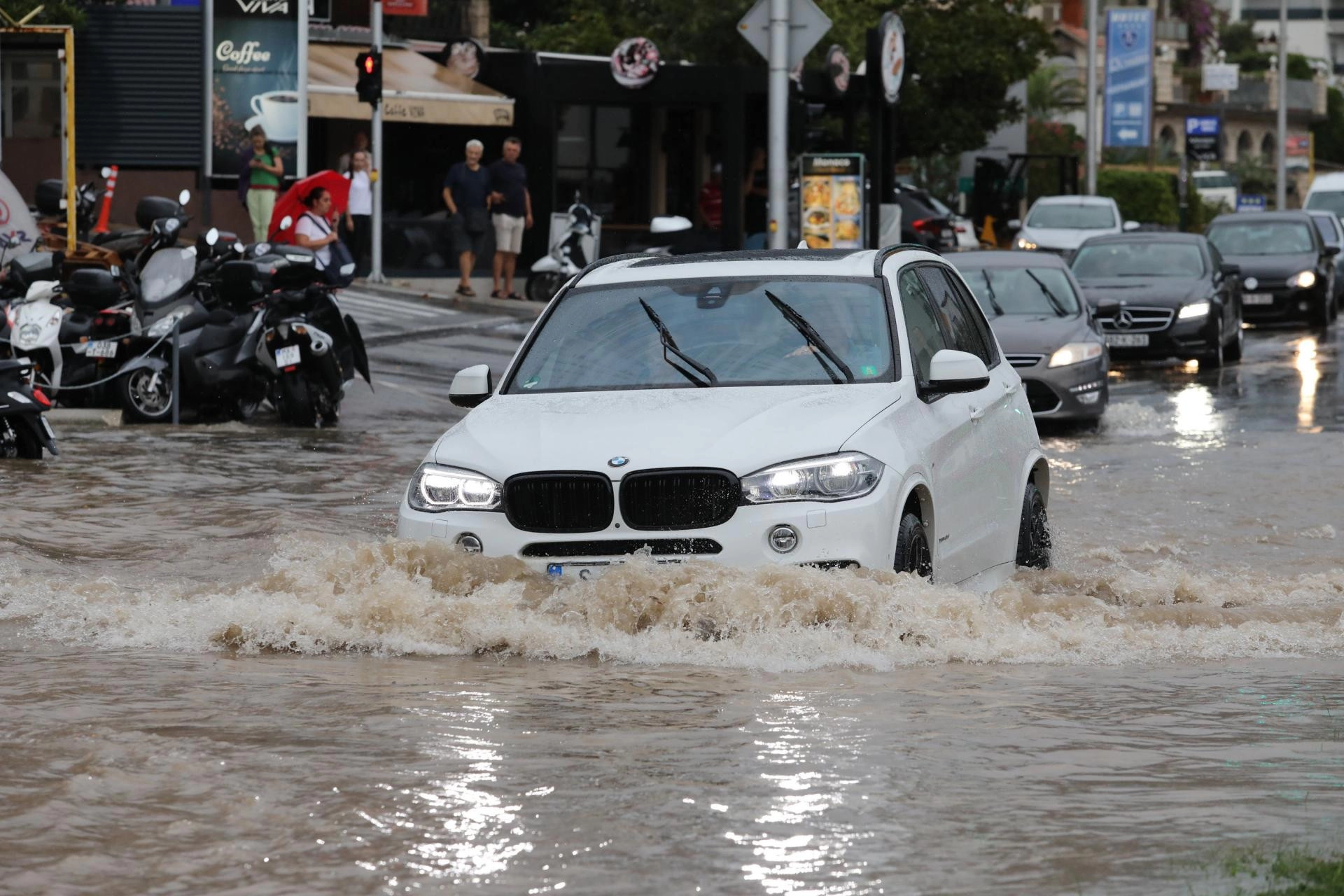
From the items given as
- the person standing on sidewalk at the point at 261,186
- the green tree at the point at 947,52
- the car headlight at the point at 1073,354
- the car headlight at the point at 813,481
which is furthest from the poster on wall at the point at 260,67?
the car headlight at the point at 813,481

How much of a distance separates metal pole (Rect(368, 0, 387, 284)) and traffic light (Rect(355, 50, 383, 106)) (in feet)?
0.59

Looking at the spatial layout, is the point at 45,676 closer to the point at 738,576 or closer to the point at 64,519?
the point at 738,576

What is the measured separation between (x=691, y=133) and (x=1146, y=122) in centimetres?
3290

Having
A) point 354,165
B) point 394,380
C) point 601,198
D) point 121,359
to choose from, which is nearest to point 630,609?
point 121,359

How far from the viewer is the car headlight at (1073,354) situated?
60.0 feet

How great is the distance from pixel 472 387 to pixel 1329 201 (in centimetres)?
4109

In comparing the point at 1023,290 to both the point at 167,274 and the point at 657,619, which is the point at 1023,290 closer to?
the point at 167,274

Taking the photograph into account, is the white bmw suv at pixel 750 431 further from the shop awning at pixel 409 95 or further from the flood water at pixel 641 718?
the shop awning at pixel 409 95

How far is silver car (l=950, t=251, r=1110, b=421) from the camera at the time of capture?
18.2 m

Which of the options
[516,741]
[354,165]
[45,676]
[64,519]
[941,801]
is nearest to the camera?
[941,801]

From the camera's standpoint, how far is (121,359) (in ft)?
56.7

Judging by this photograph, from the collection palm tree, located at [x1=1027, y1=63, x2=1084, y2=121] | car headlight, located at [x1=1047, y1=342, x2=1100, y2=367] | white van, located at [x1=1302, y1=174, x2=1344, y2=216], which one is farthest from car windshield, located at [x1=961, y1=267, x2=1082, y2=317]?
palm tree, located at [x1=1027, y1=63, x2=1084, y2=121]

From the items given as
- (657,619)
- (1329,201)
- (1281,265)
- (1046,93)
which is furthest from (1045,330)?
(1046,93)

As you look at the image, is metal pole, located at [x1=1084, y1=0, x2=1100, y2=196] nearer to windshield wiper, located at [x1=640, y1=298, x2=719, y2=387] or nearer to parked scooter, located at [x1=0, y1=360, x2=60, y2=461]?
parked scooter, located at [x1=0, y1=360, x2=60, y2=461]
